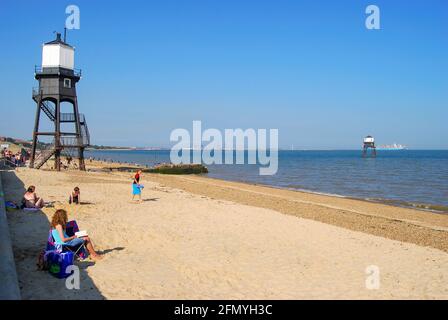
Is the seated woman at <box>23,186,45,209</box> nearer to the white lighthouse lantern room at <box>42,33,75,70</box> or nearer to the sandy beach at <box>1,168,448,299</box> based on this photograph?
the sandy beach at <box>1,168,448,299</box>

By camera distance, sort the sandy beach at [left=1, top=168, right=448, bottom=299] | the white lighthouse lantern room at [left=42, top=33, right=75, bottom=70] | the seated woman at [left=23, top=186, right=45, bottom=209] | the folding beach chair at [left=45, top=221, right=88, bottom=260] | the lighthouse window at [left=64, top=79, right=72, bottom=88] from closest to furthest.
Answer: the sandy beach at [left=1, top=168, right=448, bottom=299], the folding beach chair at [left=45, top=221, right=88, bottom=260], the seated woman at [left=23, top=186, right=45, bottom=209], the white lighthouse lantern room at [left=42, top=33, right=75, bottom=70], the lighthouse window at [left=64, top=79, right=72, bottom=88]

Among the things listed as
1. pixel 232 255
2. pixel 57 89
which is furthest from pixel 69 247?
pixel 57 89

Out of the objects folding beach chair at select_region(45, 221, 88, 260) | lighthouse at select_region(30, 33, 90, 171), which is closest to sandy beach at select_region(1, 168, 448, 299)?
folding beach chair at select_region(45, 221, 88, 260)

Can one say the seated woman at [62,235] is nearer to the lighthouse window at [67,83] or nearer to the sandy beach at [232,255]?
the sandy beach at [232,255]

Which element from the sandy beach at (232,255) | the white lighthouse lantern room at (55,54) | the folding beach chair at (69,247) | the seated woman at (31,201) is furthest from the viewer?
the white lighthouse lantern room at (55,54)

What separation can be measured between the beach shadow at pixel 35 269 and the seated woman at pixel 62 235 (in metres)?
0.39

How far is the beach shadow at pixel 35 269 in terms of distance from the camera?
6449 mm

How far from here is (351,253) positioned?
33.8 feet

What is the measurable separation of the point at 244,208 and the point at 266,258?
899cm

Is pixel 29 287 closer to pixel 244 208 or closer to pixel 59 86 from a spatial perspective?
pixel 244 208

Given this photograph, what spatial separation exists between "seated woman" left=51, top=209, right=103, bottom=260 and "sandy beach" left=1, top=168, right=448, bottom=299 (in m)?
0.41

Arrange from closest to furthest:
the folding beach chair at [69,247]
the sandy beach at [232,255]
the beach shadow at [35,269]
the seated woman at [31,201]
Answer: the beach shadow at [35,269] → the sandy beach at [232,255] → the folding beach chair at [69,247] → the seated woman at [31,201]

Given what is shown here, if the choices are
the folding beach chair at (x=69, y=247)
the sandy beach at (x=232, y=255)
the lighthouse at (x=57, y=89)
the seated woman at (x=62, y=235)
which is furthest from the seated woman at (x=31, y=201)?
the lighthouse at (x=57, y=89)

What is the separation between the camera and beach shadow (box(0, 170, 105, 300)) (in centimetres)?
645
